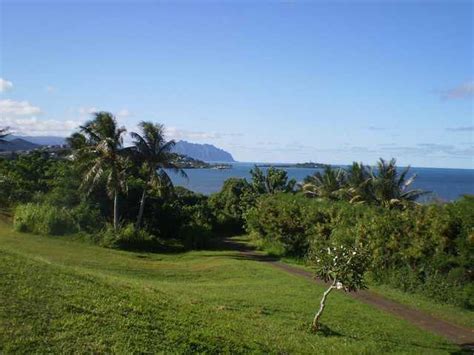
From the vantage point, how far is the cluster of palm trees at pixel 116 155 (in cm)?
3544

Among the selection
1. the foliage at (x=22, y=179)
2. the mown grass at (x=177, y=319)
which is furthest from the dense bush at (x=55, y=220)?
the mown grass at (x=177, y=319)

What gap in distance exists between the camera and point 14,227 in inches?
1292

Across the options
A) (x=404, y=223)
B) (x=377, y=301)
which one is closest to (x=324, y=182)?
(x=404, y=223)

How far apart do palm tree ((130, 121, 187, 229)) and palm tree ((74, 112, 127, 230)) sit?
140 cm

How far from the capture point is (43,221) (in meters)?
32.7

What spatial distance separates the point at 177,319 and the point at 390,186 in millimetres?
30005

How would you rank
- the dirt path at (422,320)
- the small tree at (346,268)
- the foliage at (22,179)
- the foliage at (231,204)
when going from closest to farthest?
the small tree at (346,268) < the dirt path at (422,320) < the foliage at (22,179) < the foliage at (231,204)

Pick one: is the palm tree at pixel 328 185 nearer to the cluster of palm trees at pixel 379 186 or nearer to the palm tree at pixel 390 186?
the cluster of palm trees at pixel 379 186

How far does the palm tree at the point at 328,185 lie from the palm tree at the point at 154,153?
14.3 m

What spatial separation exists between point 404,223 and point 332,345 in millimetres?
10919

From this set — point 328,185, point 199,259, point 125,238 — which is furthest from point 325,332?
point 328,185

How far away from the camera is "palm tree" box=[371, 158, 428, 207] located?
36.9 m

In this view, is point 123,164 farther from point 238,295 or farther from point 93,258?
point 238,295

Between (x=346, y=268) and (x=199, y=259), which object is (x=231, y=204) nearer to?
(x=199, y=259)
